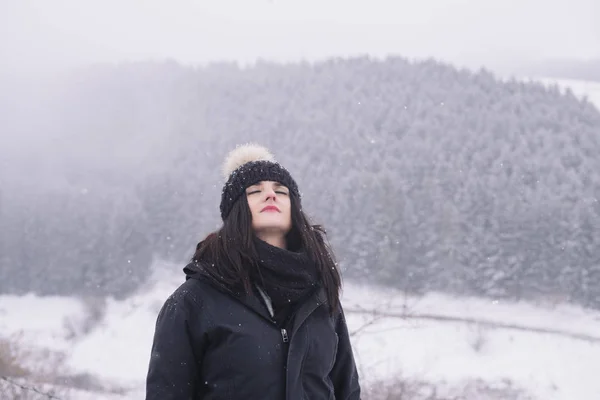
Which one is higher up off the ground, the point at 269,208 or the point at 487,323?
the point at 269,208

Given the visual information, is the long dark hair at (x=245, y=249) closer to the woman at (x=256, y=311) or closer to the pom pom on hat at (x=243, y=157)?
the woman at (x=256, y=311)

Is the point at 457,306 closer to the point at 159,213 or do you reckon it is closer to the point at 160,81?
the point at 159,213

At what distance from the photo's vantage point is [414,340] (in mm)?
23641

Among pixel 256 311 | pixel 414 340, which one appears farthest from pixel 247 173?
pixel 414 340

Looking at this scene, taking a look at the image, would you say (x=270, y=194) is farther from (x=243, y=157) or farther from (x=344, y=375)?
(x=344, y=375)

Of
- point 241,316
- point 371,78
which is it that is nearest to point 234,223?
point 241,316

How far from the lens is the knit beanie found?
1.59 metres

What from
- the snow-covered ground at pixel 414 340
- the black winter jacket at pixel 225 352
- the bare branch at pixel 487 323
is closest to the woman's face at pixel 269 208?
the black winter jacket at pixel 225 352

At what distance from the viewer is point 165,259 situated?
34.8 metres

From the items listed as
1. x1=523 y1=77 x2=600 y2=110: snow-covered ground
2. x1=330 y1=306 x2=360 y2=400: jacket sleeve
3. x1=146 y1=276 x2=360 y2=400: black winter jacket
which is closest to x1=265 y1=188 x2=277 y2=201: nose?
x1=146 y1=276 x2=360 y2=400: black winter jacket

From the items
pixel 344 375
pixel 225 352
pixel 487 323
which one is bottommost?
pixel 487 323

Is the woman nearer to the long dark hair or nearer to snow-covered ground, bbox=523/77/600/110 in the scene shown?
the long dark hair

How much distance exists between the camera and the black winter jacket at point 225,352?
1.33 meters

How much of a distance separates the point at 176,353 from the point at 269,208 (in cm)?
47
